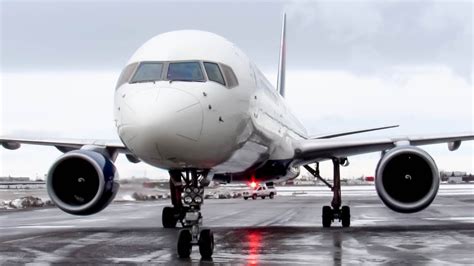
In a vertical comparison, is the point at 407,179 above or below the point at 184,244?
above

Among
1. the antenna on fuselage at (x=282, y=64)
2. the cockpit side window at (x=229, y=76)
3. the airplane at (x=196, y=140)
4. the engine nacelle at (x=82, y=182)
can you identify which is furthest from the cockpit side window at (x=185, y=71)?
the antenna on fuselage at (x=282, y=64)

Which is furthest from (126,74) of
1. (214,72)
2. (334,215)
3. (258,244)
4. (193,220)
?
(334,215)

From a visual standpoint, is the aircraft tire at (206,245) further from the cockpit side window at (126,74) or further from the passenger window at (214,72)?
the cockpit side window at (126,74)

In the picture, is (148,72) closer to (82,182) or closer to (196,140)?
Answer: (196,140)

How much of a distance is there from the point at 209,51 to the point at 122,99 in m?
1.84

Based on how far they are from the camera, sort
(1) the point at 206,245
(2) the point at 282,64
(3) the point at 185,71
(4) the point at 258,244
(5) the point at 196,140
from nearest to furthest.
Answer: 1. (5) the point at 196,140
2. (3) the point at 185,71
3. (1) the point at 206,245
4. (4) the point at 258,244
5. (2) the point at 282,64

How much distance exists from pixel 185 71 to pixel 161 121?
1.24 m

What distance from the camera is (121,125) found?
10125 millimetres

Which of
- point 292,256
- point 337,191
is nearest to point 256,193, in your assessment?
point 337,191

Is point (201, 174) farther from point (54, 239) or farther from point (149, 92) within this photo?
point (54, 239)

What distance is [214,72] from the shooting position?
10805 mm

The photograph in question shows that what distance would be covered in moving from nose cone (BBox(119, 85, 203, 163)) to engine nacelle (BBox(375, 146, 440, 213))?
541 cm

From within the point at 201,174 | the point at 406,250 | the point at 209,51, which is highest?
the point at 209,51

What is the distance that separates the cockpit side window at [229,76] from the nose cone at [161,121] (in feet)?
4.07
